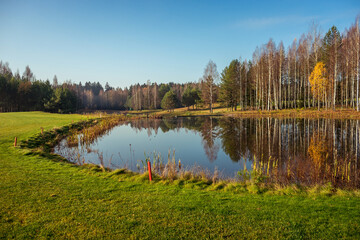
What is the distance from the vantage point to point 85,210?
19.2 feet

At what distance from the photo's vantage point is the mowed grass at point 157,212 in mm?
4738

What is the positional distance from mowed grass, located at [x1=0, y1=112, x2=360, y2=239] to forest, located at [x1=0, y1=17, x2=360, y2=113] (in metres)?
34.4

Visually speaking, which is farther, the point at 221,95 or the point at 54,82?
the point at 54,82

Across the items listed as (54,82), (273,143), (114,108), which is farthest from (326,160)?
(54,82)

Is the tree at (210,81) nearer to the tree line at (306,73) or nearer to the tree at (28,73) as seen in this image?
the tree line at (306,73)

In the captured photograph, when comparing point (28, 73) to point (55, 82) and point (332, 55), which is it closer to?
point (55, 82)

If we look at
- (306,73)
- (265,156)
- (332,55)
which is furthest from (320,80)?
(265,156)

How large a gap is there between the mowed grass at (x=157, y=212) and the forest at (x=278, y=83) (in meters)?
34.4

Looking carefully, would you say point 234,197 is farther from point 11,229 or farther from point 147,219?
point 11,229

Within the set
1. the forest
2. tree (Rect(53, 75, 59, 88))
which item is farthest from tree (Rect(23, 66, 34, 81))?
tree (Rect(53, 75, 59, 88))

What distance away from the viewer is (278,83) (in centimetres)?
5097

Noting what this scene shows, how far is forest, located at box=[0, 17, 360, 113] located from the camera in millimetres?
37094

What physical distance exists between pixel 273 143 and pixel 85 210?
1531cm

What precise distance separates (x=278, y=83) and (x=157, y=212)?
5337 centimetres
